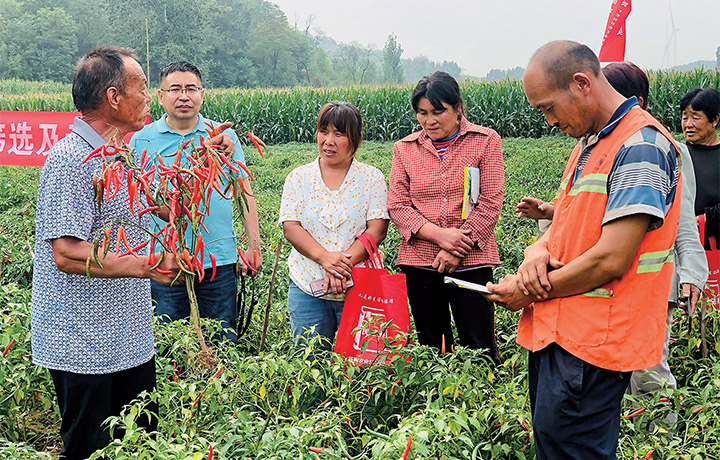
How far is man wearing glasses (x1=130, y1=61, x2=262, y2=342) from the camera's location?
336 cm

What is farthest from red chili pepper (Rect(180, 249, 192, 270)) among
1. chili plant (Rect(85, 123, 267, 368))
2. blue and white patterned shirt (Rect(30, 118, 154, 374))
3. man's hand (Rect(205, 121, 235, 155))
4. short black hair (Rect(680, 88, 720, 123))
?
short black hair (Rect(680, 88, 720, 123))

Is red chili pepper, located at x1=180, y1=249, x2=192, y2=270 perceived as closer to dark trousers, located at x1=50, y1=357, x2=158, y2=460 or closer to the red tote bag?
dark trousers, located at x1=50, y1=357, x2=158, y2=460

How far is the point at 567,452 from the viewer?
1.82 metres

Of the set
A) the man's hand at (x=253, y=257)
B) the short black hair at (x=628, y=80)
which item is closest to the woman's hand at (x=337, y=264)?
the man's hand at (x=253, y=257)

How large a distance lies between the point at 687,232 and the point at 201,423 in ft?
7.34

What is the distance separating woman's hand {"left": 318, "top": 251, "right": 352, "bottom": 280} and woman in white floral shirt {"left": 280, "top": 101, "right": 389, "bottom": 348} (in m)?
0.05

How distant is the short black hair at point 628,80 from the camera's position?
2.55 m

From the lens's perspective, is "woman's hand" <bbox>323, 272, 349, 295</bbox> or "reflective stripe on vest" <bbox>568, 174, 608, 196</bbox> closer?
"reflective stripe on vest" <bbox>568, 174, 608, 196</bbox>

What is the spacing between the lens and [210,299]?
11.1 ft

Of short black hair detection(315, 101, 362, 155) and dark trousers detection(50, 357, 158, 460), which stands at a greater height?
short black hair detection(315, 101, 362, 155)

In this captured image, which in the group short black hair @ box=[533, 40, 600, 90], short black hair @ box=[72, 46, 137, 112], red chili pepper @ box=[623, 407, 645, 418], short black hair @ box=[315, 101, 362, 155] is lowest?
red chili pepper @ box=[623, 407, 645, 418]

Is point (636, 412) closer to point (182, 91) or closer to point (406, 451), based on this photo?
point (406, 451)

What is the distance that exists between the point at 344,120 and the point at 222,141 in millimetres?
961

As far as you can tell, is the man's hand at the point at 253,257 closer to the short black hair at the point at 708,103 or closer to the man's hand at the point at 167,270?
the man's hand at the point at 167,270
